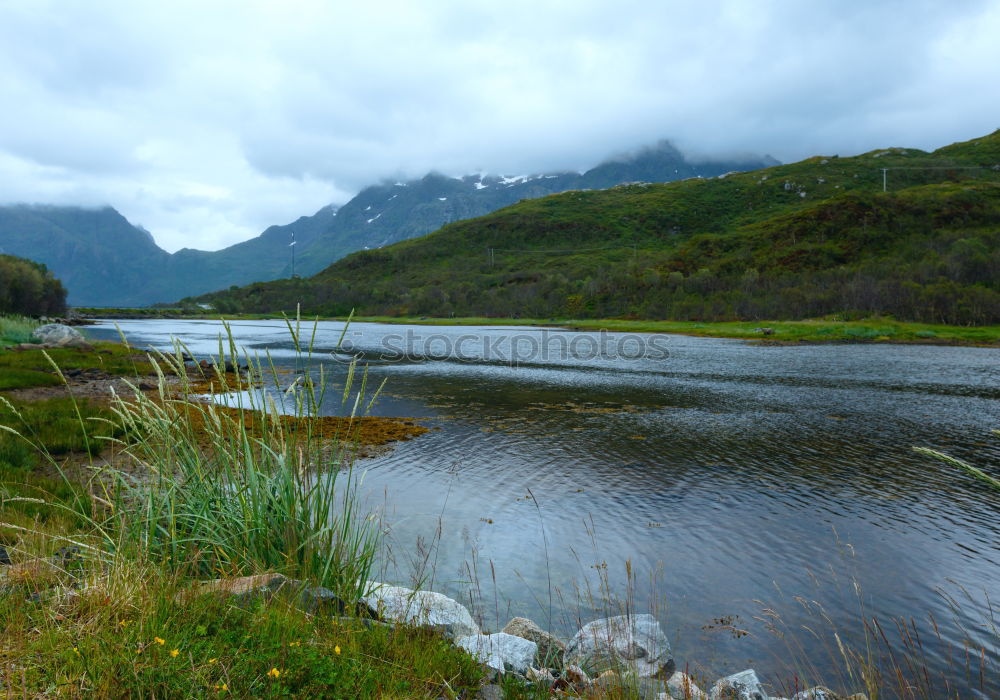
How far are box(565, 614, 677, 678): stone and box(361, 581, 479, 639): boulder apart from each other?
1.34m

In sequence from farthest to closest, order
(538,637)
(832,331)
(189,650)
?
(832,331) < (538,637) < (189,650)

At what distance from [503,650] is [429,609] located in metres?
0.98

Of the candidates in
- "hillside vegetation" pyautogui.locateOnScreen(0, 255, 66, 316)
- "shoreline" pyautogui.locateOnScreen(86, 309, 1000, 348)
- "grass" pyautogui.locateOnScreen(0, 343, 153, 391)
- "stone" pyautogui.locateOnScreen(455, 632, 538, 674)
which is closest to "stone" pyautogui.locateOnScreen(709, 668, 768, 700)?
"stone" pyautogui.locateOnScreen(455, 632, 538, 674)

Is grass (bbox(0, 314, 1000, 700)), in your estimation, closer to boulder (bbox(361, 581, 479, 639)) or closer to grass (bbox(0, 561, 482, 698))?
grass (bbox(0, 561, 482, 698))

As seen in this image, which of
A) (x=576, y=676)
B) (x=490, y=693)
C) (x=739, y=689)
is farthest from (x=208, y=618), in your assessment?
(x=739, y=689)

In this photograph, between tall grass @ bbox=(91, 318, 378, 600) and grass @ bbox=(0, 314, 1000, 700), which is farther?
tall grass @ bbox=(91, 318, 378, 600)

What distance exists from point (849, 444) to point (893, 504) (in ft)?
23.0

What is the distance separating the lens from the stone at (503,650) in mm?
5618

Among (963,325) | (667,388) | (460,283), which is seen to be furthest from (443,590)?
(460,283)

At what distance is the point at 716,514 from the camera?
1312 centimetres

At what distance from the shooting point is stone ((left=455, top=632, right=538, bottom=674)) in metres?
5.62

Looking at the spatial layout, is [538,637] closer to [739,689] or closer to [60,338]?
[739,689]

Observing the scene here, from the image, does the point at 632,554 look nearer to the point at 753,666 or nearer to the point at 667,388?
the point at 753,666

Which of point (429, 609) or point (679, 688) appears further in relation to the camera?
point (429, 609)
